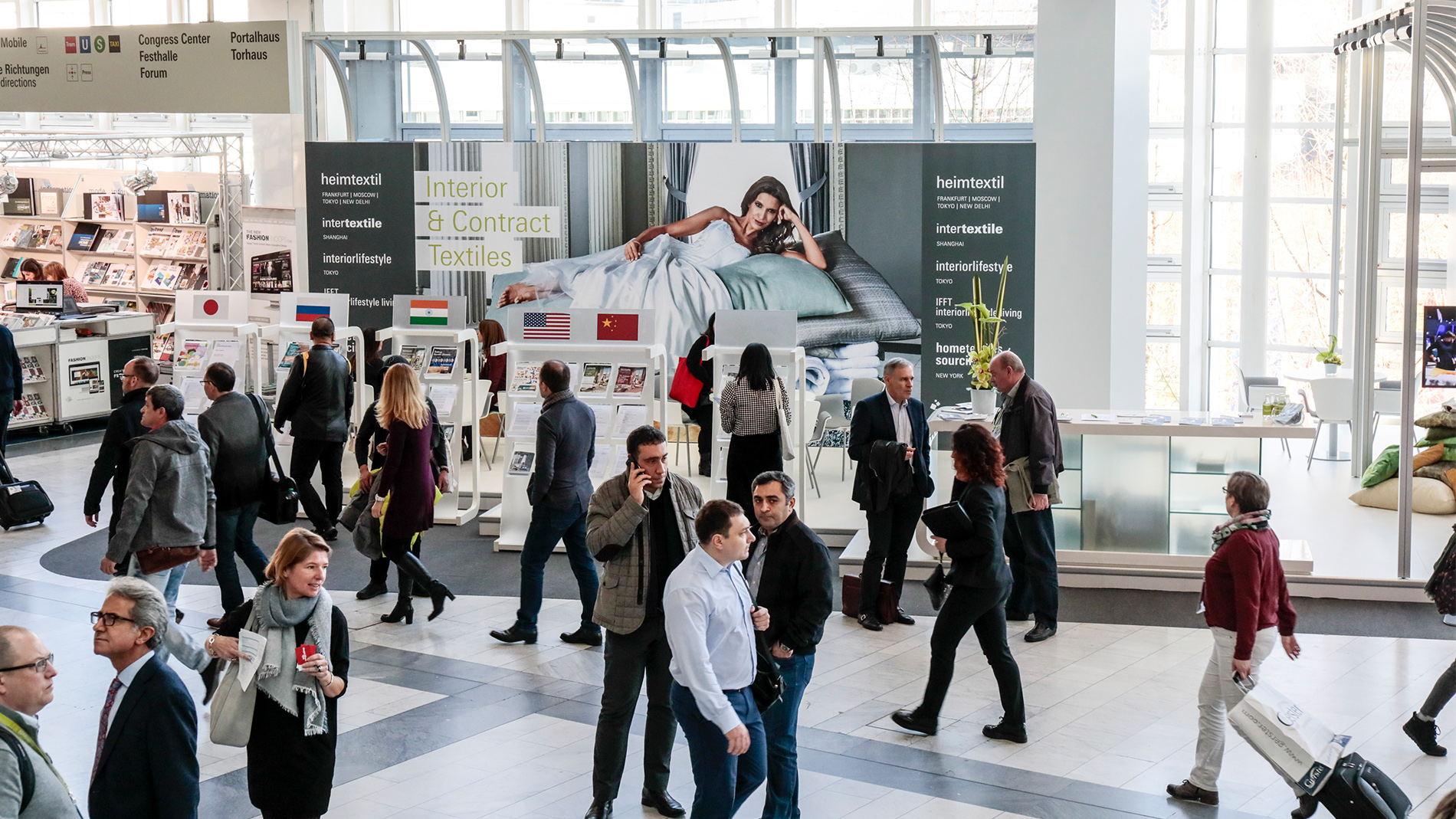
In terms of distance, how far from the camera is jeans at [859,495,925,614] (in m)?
7.37

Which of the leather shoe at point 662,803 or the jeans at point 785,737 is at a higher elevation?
the jeans at point 785,737

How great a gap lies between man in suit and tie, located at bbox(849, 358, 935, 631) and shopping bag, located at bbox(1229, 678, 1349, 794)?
2.93 metres

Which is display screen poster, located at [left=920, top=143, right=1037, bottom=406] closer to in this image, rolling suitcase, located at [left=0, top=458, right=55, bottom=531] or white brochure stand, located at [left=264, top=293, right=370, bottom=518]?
white brochure stand, located at [left=264, top=293, right=370, bottom=518]

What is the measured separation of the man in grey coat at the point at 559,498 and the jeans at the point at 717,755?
2617 millimetres

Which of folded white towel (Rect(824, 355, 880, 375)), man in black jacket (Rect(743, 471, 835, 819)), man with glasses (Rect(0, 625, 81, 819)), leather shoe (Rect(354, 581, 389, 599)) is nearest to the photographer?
man with glasses (Rect(0, 625, 81, 819))

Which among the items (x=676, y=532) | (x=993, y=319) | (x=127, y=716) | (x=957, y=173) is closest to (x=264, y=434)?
(x=676, y=532)

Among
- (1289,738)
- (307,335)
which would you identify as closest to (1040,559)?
(1289,738)

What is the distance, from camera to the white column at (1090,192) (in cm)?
1012

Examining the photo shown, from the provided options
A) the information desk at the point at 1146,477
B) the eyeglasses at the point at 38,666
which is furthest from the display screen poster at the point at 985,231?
the eyeglasses at the point at 38,666

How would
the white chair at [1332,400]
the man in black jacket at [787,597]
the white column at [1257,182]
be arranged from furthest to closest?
the white column at [1257,182] → the white chair at [1332,400] → the man in black jacket at [787,597]

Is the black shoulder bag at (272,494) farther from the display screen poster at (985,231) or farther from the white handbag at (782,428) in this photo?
the display screen poster at (985,231)

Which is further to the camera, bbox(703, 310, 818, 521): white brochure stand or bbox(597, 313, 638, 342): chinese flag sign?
bbox(597, 313, 638, 342): chinese flag sign

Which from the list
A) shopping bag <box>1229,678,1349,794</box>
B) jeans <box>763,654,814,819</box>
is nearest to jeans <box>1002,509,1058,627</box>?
shopping bag <box>1229,678,1349,794</box>

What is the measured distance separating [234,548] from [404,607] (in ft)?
3.11
